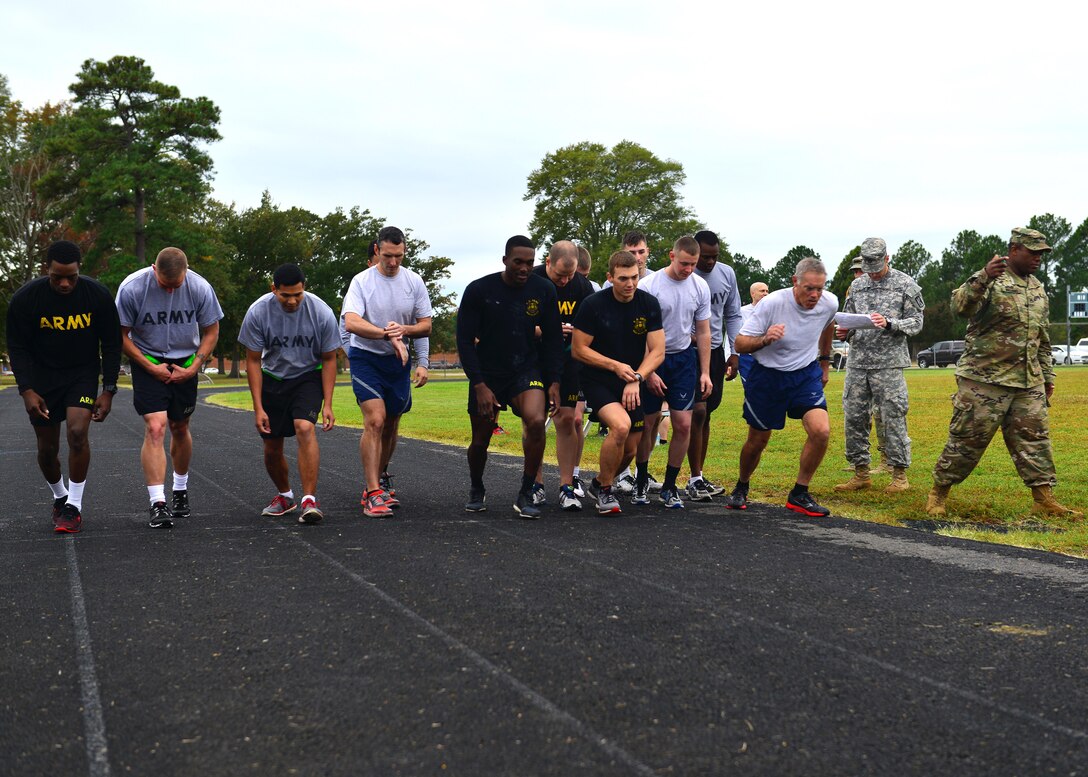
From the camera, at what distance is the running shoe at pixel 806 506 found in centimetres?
764

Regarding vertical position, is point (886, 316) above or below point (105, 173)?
below

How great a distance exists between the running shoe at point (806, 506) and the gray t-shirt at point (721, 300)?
1.79 meters

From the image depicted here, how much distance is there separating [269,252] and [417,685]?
69.3 meters

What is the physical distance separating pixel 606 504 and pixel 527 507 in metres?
0.64

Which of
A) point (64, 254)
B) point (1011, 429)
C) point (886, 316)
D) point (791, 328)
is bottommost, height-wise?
point (1011, 429)

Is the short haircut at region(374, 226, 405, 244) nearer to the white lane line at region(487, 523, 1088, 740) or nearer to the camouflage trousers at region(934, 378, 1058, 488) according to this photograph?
the white lane line at region(487, 523, 1088, 740)

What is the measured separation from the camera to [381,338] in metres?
7.77

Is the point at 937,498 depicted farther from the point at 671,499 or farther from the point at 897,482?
the point at 671,499

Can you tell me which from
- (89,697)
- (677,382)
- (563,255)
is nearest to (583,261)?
(563,255)

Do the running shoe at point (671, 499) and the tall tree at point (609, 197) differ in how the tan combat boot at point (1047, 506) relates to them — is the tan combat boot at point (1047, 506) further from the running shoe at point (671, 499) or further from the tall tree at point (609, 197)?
the tall tree at point (609, 197)

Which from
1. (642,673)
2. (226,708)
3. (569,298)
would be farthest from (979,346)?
(226,708)

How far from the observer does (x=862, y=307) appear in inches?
367

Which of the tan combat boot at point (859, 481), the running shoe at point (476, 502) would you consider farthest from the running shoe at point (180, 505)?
the tan combat boot at point (859, 481)

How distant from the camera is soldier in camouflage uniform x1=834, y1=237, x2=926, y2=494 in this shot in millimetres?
9094
